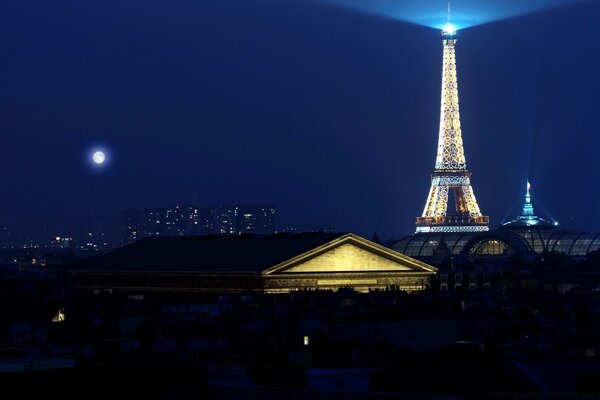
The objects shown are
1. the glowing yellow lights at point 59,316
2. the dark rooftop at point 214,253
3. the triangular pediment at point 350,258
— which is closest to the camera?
the glowing yellow lights at point 59,316

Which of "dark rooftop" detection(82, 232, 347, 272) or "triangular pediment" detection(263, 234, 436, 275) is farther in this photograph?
"dark rooftop" detection(82, 232, 347, 272)

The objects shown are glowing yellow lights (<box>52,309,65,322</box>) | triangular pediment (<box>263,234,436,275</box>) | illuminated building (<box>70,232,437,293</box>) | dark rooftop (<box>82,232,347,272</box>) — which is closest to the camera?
glowing yellow lights (<box>52,309,65,322</box>)

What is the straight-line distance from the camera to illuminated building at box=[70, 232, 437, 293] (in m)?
118

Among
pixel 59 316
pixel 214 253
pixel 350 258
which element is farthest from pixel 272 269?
pixel 59 316

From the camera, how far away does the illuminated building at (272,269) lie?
118 meters

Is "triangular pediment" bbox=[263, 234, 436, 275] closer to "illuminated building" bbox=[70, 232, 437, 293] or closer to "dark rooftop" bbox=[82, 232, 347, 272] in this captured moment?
"illuminated building" bbox=[70, 232, 437, 293]

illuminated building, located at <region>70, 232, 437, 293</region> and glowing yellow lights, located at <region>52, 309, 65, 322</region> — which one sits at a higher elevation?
illuminated building, located at <region>70, 232, 437, 293</region>

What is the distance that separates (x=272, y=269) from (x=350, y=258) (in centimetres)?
627

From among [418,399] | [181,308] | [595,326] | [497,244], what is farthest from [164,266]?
[418,399]

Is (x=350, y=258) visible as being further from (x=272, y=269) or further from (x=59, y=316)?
(x=59, y=316)

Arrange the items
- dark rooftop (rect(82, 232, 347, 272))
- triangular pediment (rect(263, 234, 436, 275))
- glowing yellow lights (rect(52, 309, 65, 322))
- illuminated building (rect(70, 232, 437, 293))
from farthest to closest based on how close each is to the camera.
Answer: dark rooftop (rect(82, 232, 347, 272))
triangular pediment (rect(263, 234, 436, 275))
illuminated building (rect(70, 232, 437, 293))
glowing yellow lights (rect(52, 309, 65, 322))

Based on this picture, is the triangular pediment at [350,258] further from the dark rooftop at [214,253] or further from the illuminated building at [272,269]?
the dark rooftop at [214,253]

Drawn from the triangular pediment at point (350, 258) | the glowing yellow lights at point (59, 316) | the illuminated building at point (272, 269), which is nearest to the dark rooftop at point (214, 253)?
the illuminated building at point (272, 269)

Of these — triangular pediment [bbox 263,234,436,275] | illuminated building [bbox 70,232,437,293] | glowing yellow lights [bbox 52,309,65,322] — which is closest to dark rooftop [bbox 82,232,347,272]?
illuminated building [bbox 70,232,437,293]
